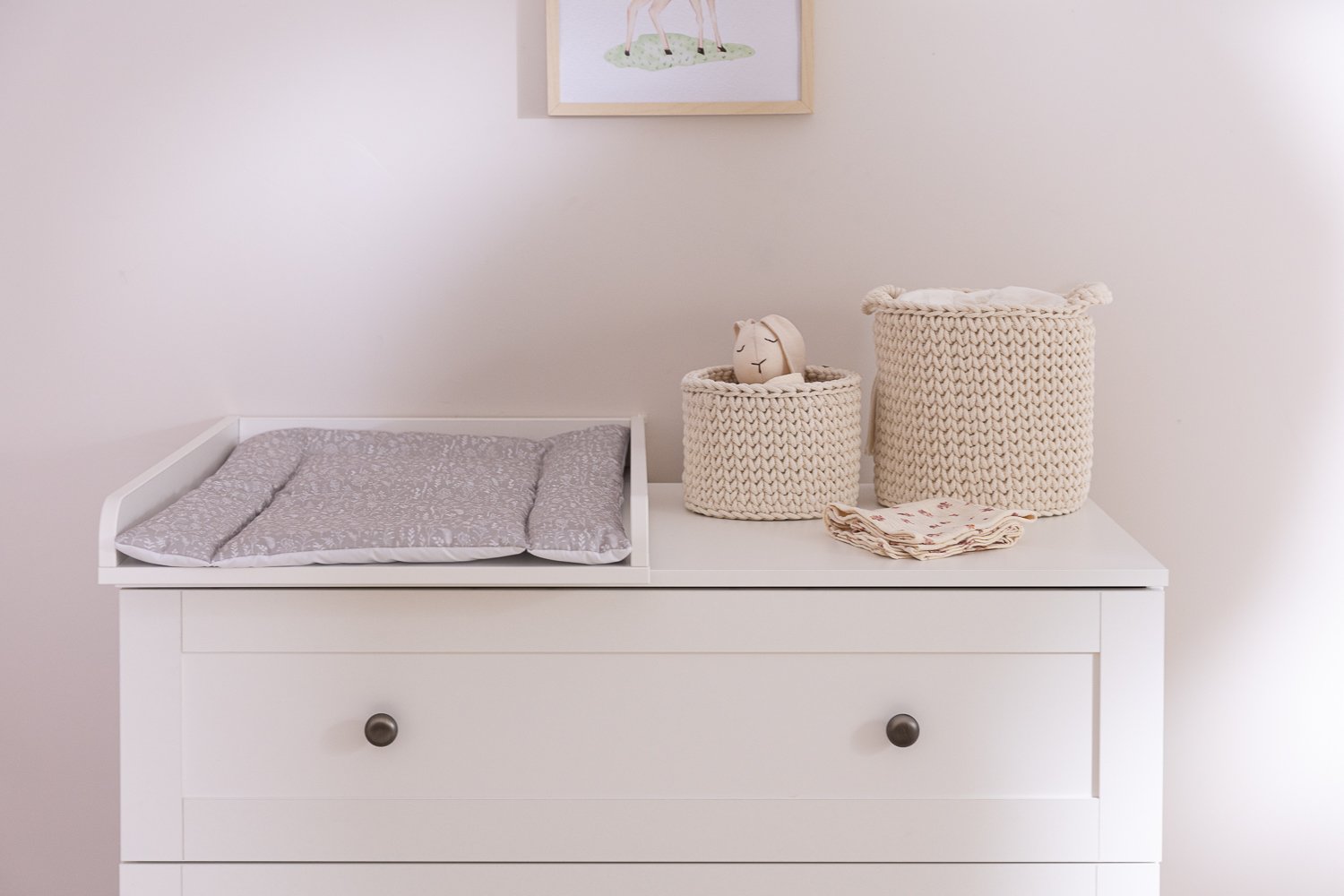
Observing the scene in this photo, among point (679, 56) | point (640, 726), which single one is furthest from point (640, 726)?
point (679, 56)

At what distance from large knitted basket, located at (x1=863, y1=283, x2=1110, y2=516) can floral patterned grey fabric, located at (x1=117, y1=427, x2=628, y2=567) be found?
326mm

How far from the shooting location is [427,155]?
1.38m

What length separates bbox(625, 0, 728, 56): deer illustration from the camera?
4.41 feet

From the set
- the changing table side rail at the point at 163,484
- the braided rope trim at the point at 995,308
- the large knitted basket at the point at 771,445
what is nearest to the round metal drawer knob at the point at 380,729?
the changing table side rail at the point at 163,484

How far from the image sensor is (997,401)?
113 centimetres

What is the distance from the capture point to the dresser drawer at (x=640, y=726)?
101 centimetres

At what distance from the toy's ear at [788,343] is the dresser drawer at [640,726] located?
0.28 m

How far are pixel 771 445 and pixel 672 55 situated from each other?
52cm

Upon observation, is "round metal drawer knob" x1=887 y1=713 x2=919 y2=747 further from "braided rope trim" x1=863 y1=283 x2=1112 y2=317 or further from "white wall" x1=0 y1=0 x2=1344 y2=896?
"white wall" x1=0 y1=0 x2=1344 y2=896

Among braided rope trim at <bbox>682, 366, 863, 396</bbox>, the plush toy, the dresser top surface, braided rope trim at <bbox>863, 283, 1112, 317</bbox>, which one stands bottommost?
the dresser top surface

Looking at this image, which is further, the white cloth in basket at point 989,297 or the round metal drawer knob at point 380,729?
the white cloth in basket at point 989,297

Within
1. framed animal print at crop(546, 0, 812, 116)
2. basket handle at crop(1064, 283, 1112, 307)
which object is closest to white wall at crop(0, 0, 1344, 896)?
framed animal print at crop(546, 0, 812, 116)

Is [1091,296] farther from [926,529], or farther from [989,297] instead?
[926,529]

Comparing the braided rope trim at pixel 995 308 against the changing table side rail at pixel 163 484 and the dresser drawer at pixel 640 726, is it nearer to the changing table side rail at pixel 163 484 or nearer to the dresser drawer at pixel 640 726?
the dresser drawer at pixel 640 726
